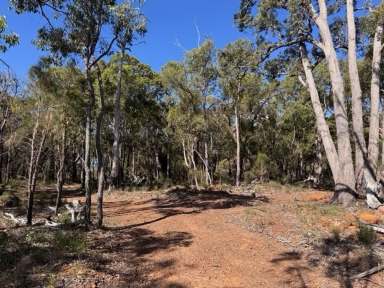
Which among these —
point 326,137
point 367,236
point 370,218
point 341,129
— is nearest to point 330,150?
point 326,137

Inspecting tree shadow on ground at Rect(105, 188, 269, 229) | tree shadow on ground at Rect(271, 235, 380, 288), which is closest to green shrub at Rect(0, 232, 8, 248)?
tree shadow on ground at Rect(105, 188, 269, 229)

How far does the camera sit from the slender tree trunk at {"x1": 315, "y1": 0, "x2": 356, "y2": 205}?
13.2m

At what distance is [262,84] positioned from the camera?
27.5 meters

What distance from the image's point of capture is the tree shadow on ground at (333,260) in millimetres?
7277

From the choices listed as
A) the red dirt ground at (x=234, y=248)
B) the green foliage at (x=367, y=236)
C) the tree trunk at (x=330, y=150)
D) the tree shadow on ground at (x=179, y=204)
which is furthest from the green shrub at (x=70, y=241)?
the tree trunk at (x=330, y=150)

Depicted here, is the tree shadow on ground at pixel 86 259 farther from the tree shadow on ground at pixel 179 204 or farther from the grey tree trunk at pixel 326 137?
the grey tree trunk at pixel 326 137

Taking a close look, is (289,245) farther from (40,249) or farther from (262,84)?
(262,84)

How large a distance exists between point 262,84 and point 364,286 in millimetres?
21799

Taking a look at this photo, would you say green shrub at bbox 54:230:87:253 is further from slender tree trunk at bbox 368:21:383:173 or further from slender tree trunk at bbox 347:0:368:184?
slender tree trunk at bbox 368:21:383:173

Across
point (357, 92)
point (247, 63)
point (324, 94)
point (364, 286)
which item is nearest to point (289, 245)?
point (364, 286)

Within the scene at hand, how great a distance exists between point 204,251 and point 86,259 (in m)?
2.55

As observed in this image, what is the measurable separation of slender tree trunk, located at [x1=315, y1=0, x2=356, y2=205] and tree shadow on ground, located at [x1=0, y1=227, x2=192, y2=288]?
20.2ft

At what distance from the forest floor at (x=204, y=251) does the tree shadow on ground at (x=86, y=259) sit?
18 millimetres

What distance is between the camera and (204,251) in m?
8.67
